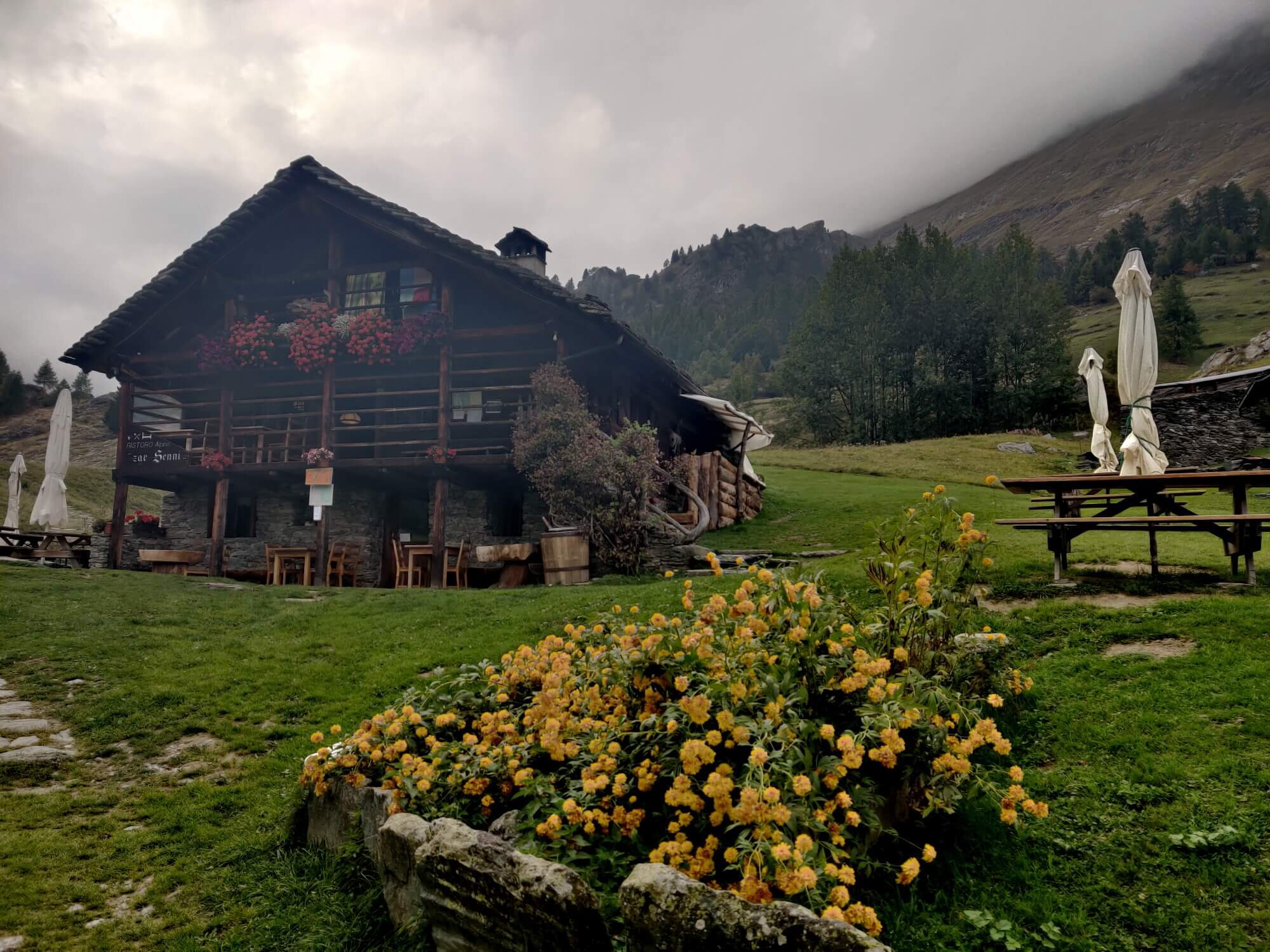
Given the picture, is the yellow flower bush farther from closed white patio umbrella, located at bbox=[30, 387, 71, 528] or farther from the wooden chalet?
closed white patio umbrella, located at bbox=[30, 387, 71, 528]

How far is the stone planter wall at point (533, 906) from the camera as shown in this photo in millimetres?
2160

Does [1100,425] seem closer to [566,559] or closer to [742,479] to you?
[566,559]

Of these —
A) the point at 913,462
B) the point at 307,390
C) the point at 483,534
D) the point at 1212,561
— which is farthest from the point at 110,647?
the point at 913,462

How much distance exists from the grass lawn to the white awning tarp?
8.71 m

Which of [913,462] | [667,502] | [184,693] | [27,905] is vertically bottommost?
[27,905]

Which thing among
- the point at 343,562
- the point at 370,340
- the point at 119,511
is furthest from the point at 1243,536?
the point at 119,511

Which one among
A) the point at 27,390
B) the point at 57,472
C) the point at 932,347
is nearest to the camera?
the point at 57,472

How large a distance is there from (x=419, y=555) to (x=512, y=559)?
3.66 metres

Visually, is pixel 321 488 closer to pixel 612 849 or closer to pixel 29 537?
pixel 29 537

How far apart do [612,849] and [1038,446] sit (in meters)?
38.6

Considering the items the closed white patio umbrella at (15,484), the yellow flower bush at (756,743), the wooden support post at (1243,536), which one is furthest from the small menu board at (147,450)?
the wooden support post at (1243,536)

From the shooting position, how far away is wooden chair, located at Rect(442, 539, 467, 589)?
48.5 ft

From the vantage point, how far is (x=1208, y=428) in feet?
110

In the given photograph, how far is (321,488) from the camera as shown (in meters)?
15.7
